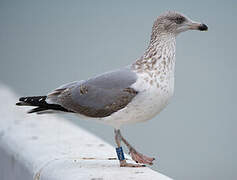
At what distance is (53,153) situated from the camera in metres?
4.02

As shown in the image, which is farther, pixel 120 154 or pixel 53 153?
pixel 53 153

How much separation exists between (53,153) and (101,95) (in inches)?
22.2

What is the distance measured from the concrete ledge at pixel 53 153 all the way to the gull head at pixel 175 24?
96 centimetres

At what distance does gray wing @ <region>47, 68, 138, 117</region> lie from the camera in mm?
3742

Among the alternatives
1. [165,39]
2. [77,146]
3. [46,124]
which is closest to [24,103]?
[77,146]

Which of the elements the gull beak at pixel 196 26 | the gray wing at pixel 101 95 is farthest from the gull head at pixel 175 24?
the gray wing at pixel 101 95

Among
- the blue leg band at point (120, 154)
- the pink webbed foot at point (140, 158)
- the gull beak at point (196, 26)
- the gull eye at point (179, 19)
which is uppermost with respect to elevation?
the gull eye at point (179, 19)

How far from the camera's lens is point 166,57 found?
3844 millimetres

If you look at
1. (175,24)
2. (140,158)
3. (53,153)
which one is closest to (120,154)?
(140,158)

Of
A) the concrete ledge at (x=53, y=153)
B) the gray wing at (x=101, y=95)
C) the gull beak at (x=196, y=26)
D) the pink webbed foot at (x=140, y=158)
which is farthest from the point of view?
the pink webbed foot at (x=140, y=158)

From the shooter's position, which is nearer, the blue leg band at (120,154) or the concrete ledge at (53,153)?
the concrete ledge at (53,153)

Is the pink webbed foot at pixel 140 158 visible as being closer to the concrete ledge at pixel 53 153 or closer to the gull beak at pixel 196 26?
the concrete ledge at pixel 53 153

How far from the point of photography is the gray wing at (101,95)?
374 centimetres

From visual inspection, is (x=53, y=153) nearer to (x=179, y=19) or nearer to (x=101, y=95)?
(x=101, y=95)
